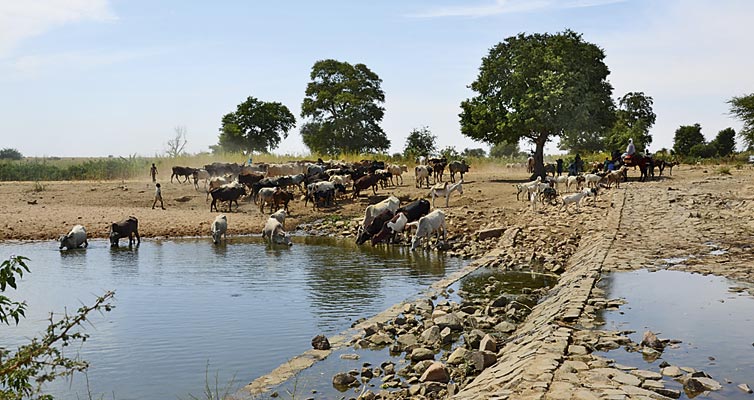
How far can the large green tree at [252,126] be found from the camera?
67562mm

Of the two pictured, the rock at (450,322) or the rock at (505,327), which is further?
the rock at (450,322)

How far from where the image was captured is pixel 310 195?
30.9 meters

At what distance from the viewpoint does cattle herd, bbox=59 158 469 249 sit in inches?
881

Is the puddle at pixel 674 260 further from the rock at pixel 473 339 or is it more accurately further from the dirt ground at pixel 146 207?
the dirt ground at pixel 146 207

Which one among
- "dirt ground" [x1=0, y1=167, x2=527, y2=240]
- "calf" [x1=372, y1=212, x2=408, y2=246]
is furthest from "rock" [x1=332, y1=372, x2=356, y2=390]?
"dirt ground" [x1=0, y1=167, x2=527, y2=240]

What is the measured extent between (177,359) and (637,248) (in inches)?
383

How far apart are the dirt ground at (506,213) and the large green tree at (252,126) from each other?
2913cm

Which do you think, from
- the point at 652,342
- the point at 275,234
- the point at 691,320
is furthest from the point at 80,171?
Answer: the point at 652,342

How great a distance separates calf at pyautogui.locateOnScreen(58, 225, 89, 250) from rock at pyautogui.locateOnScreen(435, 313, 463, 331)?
48.7 ft

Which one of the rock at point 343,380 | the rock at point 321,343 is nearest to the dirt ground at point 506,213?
the rock at point 321,343

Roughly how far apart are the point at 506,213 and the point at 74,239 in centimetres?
1391

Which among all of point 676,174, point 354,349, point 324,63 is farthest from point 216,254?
point 324,63

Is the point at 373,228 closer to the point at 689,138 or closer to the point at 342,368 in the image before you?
the point at 342,368

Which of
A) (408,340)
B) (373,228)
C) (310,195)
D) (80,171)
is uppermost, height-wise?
(80,171)
